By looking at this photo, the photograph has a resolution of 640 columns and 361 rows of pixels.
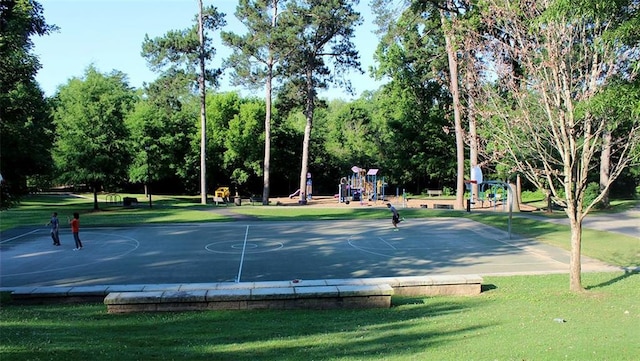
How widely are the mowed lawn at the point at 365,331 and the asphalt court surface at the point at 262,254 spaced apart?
4.14 m

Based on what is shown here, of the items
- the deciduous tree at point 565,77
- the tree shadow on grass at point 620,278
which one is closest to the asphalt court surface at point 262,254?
the tree shadow on grass at point 620,278

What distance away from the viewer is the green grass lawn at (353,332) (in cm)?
640

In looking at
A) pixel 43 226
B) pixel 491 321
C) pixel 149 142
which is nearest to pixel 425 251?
pixel 491 321

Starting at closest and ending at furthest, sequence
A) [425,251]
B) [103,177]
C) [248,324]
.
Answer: [248,324] < [425,251] < [103,177]

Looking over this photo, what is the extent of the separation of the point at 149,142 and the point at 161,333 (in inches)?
2051

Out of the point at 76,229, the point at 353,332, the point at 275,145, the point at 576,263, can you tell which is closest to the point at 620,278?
the point at 576,263

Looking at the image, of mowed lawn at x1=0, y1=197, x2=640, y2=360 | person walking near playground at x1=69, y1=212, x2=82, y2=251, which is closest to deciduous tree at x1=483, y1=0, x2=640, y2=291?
mowed lawn at x1=0, y1=197, x2=640, y2=360

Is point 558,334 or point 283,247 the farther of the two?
point 283,247

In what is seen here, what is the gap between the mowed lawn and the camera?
6.41 m

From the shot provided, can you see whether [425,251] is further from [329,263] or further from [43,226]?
[43,226]

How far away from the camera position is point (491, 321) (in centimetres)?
855

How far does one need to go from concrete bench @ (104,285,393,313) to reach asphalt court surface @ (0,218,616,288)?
474cm

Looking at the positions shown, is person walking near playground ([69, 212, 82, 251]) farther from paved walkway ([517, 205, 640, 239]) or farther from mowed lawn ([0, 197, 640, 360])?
paved walkway ([517, 205, 640, 239])

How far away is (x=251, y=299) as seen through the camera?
9930mm
